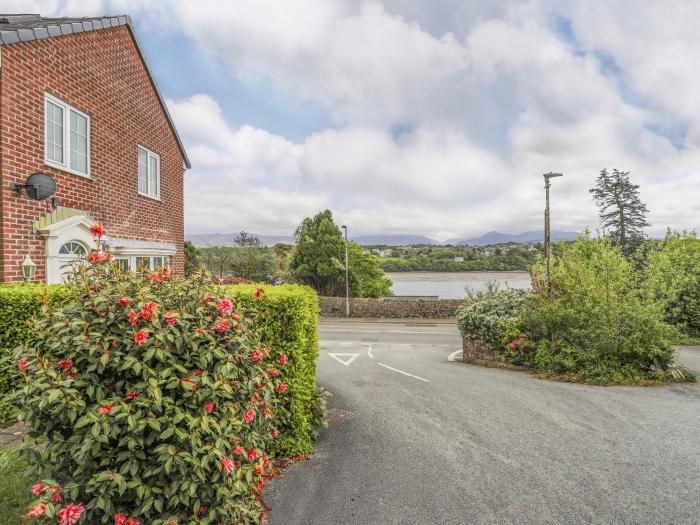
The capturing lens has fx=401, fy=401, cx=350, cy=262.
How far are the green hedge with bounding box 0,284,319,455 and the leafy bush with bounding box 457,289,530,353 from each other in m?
8.27

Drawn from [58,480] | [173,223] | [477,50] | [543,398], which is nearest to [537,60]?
[477,50]

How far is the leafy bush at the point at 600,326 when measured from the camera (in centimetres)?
977

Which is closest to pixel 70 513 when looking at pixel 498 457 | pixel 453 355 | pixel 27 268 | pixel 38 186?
pixel 498 457

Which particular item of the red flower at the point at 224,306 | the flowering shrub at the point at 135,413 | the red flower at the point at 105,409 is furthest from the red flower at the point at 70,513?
the red flower at the point at 224,306

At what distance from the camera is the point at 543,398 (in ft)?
26.7

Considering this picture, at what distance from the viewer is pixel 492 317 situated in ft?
41.5

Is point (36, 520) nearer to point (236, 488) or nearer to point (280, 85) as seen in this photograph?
point (236, 488)

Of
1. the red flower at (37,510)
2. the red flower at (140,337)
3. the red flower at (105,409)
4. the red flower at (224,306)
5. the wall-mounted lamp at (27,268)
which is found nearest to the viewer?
the red flower at (37,510)

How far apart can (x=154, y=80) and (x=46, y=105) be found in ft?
17.5

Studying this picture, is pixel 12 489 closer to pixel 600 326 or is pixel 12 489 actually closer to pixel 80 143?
pixel 80 143

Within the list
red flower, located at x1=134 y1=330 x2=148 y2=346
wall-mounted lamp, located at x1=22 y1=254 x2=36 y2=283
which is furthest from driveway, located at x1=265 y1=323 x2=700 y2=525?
wall-mounted lamp, located at x1=22 y1=254 x2=36 y2=283

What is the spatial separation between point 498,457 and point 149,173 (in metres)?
13.0

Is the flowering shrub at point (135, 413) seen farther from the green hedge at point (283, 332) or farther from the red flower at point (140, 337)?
the green hedge at point (283, 332)

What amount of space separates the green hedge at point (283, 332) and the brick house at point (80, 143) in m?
1.06
